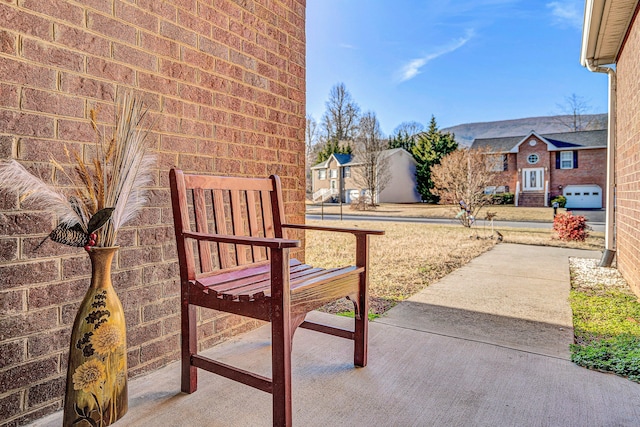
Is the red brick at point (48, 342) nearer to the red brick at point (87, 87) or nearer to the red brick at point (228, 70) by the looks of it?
the red brick at point (87, 87)

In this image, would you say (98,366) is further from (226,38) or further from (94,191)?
(226,38)

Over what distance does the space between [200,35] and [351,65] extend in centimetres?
3047

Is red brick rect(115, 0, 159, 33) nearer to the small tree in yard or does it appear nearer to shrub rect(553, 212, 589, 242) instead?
shrub rect(553, 212, 589, 242)

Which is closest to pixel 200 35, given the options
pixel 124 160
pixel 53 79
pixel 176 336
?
pixel 53 79

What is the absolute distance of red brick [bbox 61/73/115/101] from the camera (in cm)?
147

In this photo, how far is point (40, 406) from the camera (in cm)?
141

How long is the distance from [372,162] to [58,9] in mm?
20860

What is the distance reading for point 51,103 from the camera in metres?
1.42

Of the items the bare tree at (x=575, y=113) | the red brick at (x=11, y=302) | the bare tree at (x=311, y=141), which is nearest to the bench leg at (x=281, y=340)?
the red brick at (x=11, y=302)

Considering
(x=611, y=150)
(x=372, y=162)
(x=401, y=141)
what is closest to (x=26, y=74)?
(x=611, y=150)

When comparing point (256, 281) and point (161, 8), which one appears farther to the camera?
point (161, 8)

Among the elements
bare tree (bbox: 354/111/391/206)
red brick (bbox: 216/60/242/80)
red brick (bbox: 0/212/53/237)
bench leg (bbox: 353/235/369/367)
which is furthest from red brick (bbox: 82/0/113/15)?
bare tree (bbox: 354/111/391/206)

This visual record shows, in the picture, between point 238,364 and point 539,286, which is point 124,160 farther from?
point 539,286

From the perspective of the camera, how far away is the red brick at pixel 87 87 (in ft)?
4.82
